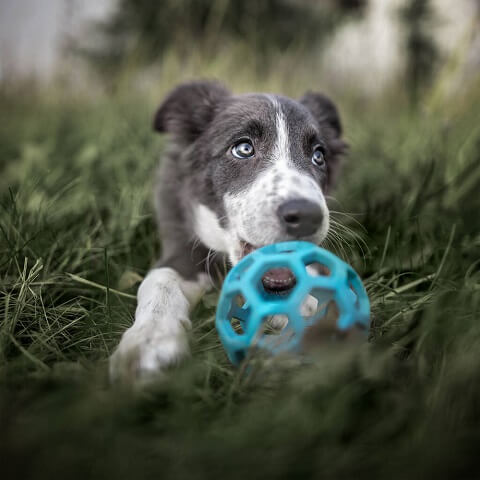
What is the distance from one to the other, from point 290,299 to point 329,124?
7.09ft

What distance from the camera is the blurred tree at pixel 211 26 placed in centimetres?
688

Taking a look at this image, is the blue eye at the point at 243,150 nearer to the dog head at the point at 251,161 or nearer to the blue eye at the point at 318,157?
the dog head at the point at 251,161

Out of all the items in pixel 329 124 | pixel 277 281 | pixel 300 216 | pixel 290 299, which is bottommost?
pixel 277 281

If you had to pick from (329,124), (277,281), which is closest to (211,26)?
(329,124)

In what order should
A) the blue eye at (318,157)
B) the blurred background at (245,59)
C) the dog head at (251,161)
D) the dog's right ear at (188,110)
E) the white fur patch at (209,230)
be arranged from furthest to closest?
the blurred background at (245,59) < the dog's right ear at (188,110) < the blue eye at (318,157) < the white fur patch at (209,230) < the dog head at (251,161)

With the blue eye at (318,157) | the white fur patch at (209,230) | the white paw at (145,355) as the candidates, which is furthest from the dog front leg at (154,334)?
the blue eye at (318,157)

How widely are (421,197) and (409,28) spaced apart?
6.60 metres

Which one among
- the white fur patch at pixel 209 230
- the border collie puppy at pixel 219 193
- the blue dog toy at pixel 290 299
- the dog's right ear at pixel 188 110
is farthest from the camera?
the dog's right ear at pixel 188 110

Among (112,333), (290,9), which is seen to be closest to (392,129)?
(112,333)

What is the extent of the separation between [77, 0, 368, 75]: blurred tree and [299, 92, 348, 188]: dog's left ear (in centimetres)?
302

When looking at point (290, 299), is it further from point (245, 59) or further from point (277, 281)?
point (245, 59)

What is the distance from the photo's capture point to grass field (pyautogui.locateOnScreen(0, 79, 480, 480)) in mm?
1284

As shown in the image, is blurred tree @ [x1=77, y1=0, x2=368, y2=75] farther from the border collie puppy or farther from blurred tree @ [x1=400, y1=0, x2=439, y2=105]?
the border collie puppy

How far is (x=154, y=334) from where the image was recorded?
6.08ft
